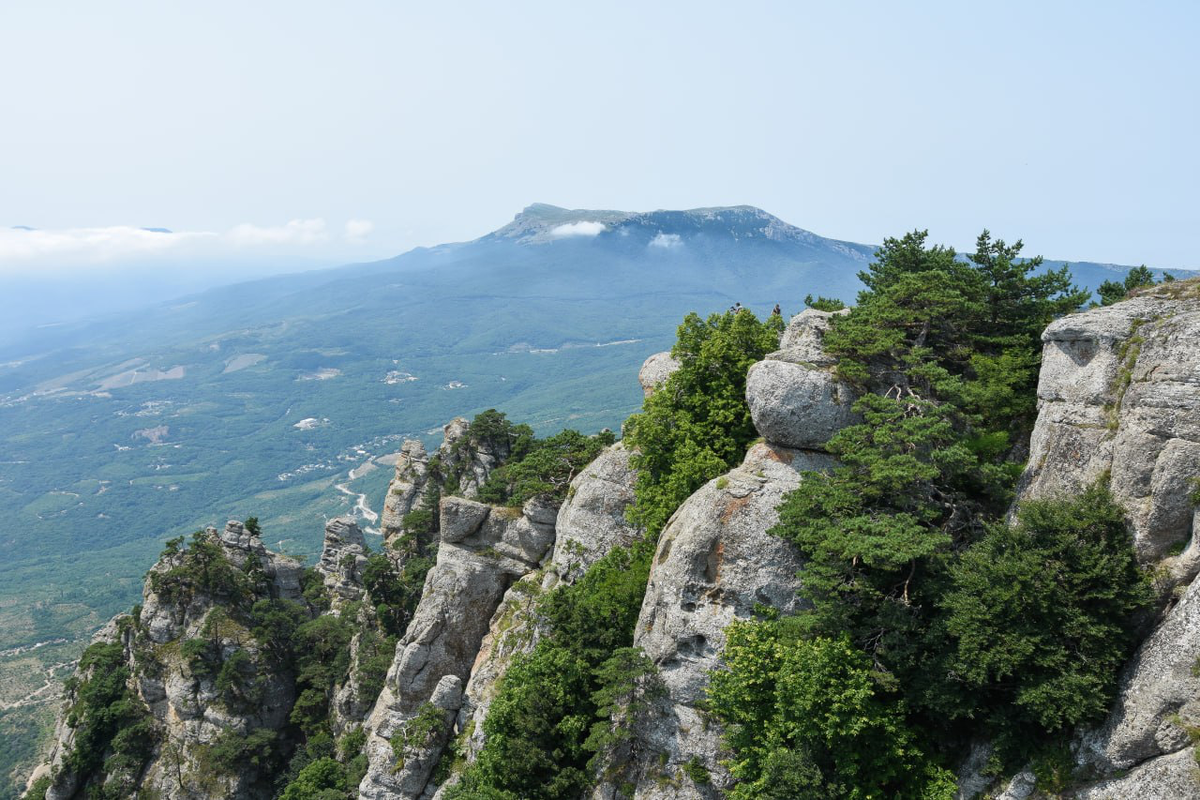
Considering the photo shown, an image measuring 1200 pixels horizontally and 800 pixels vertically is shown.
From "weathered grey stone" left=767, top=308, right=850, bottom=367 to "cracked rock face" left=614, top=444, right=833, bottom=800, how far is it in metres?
3.95

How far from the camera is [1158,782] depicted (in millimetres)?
14281

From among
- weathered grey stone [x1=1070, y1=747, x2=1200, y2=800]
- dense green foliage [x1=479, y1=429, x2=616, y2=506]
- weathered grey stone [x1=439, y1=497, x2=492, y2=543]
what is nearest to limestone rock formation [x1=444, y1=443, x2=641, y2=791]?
dense green foliage [x1=479, y1=429, x2=616, y2=506]

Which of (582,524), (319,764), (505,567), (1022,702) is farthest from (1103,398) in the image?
(319,764)

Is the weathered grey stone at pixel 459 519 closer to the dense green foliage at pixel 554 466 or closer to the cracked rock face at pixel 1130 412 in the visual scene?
the dense green foliage at pixel 554 466

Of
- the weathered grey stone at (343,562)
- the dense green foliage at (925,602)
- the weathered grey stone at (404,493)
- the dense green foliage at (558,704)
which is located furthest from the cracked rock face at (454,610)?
the weathered grey stone at (404,493)

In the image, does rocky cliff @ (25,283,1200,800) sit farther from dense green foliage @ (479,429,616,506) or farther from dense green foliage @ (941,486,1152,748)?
dense green foliage @ (479,429,616,506)

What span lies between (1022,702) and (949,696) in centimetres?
175

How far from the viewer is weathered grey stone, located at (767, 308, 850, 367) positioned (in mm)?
24562

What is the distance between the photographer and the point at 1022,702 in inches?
615

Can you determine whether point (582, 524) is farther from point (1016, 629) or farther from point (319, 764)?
point (319, 764)

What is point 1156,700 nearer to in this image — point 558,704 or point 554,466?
point 558,704

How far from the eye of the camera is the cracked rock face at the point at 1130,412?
627 inches

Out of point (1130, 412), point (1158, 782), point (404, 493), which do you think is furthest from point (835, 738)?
point (404, 493)

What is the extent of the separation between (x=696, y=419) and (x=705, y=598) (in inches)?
315
